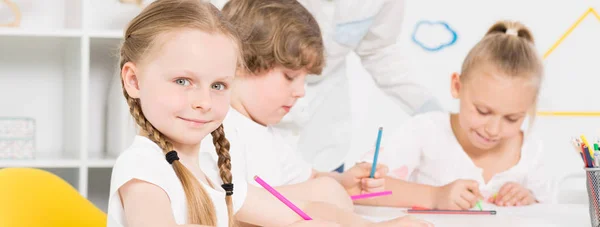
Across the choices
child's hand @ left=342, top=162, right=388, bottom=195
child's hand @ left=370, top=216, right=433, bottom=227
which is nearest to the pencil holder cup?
child's hand @ left=370, top=216, right=433, bottom=227

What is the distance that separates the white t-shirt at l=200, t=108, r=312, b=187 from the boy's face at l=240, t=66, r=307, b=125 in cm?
3

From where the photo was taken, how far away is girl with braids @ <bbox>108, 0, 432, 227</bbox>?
803 mm

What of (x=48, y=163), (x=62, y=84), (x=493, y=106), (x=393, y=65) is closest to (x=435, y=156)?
(x=493, y=106)

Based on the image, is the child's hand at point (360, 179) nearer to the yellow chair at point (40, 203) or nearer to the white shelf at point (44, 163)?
the yellow chair at point (40, 203)

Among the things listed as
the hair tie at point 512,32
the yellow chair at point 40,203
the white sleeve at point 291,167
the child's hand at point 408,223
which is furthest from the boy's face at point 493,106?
the yellow chair at point 40,203

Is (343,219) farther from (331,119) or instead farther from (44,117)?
(44,117)

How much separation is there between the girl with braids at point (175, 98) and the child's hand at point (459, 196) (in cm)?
65

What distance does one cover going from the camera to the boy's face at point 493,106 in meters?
1.75

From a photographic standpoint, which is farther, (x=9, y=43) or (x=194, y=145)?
(x=9, y=43)

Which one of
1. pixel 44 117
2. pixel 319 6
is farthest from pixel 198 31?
pixel 44 117

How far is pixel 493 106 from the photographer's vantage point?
1.76m

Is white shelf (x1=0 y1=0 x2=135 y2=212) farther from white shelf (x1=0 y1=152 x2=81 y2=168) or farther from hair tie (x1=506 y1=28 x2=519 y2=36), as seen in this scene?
hair tie (x1=506 y1=28 x2=519 y2=36)

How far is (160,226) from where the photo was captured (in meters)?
0.75

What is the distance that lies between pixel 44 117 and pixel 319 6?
798mm
